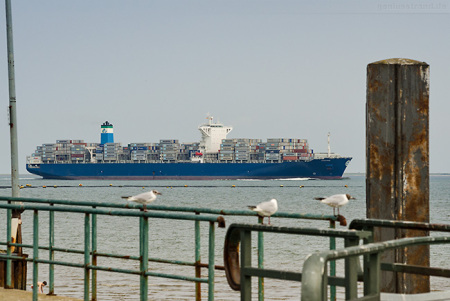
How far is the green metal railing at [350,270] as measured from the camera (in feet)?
9.31

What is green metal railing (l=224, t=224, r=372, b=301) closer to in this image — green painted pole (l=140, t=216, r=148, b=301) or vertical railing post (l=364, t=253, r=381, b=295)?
vertical railing post (l=364, t=253, r=381, b=295)

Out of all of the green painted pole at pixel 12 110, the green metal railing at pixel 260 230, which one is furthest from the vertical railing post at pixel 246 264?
the green painted pole at pixel 12 110

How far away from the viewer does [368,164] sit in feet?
19.9

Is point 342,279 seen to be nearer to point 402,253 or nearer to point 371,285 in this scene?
point 371,285

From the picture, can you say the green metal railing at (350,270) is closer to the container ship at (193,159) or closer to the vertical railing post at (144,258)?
the vertical railing post at (144,258)

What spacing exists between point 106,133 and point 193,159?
2491 centimetres

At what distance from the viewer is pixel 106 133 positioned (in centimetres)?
16862

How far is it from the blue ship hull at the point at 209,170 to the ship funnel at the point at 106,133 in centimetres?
1948

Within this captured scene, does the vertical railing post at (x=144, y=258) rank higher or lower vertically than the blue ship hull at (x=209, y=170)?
higher

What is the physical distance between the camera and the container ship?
138500mm

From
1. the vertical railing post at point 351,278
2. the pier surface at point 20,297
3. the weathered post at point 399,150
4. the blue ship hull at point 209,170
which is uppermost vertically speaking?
the weathered post at point 399,150

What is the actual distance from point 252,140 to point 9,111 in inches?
5716

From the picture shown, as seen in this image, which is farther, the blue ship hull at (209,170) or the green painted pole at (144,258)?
the blue ship hull at (209,170)

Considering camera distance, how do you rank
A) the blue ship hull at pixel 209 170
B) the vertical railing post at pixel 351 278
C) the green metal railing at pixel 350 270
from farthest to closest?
the blue ship hull at pixel 209 170 → the vertical railing post at pixel 351 278 → the green metal railing at pixel 350 270
